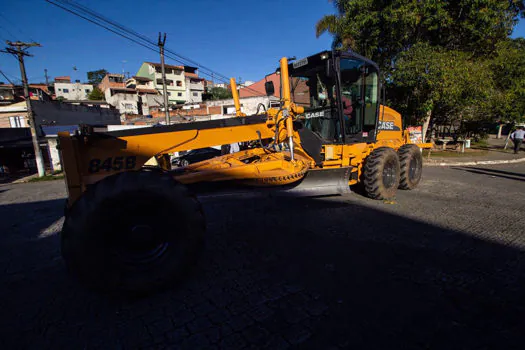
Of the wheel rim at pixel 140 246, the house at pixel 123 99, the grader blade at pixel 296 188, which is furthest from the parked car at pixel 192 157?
Result: the house at pixel 123 99

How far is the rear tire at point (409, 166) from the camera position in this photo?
629cm

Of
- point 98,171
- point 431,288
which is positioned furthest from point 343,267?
point 98,171

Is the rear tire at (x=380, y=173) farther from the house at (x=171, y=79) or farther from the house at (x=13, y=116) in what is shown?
the house at (x=171, y=79)

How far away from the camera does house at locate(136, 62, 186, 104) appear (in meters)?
50.2

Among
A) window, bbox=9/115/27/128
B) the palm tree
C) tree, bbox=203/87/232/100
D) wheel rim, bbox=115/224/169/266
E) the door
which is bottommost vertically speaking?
wheel rim, bbox=115/224/169/266

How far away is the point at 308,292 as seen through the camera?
2.65 m

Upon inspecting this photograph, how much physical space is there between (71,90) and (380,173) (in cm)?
6800

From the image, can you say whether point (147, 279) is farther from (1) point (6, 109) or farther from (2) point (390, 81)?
(1) point (6, 109)

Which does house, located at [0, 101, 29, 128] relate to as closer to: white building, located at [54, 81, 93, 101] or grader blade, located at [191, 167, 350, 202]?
grader blade, located at [191, 167, 350, 202]

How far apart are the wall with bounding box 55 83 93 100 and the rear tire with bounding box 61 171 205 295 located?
63.9 metres

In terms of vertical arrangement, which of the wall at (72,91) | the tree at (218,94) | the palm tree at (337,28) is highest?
the wall at (72,91)

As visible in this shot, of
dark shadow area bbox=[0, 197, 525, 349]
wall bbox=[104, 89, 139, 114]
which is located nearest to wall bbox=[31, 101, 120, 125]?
wall bbox=[104, 89, 139, 114]

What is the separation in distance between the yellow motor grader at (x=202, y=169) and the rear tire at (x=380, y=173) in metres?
0.02

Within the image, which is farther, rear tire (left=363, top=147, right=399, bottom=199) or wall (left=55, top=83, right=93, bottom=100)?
wall (left=55, top=83, right=93, bottom=100)
